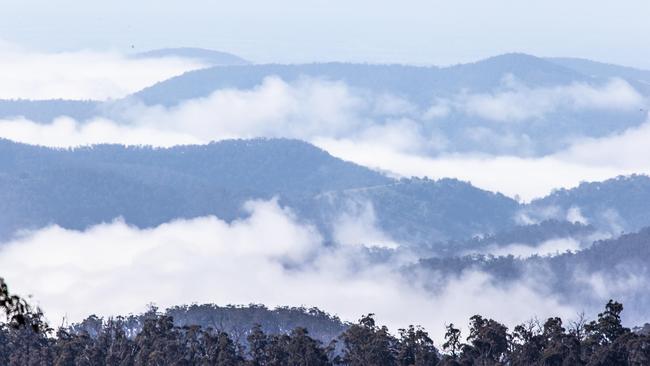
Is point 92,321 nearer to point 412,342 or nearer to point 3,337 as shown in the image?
point 3,337

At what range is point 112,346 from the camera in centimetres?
11356

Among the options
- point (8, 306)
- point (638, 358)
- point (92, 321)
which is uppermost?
point (92, 321)

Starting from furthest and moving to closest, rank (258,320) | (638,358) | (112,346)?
(258,320) < (112,346) < (638,358)

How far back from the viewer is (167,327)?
116938mm

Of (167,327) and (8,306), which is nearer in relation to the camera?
(8,306)

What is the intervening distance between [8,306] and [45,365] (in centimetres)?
4796

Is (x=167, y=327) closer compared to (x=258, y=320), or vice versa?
(x=167, y=327)

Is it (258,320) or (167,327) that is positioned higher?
(258,320)

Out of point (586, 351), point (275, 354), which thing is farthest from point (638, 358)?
point (275, 354)

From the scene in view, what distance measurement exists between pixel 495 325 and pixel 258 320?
54647mm

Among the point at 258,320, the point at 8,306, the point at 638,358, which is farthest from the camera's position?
the point at 258,320

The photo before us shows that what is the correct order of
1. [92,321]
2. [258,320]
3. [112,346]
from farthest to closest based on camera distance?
[258,320]
[92,321]
[112,346]

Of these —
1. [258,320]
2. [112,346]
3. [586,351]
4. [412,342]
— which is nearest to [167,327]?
[112,346]

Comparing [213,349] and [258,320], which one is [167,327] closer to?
[213,349]
